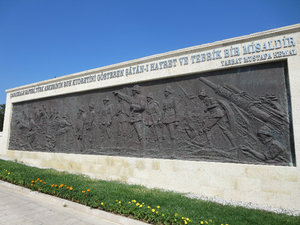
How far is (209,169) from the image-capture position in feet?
22.9

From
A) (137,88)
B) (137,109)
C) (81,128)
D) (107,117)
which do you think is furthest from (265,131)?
(81,128)

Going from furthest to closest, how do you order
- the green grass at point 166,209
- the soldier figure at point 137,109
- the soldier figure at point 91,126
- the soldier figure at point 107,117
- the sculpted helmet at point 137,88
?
the soldier figure at point 91,126 → the soldier figure at point 107,117 → the sculpted helmet at point 137,88 → the soldier figure at point 137,109 → the green grass at point 166,209

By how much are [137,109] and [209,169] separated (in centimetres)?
350

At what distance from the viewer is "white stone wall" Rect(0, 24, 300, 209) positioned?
602 cm

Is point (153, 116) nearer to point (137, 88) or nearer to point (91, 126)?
point (137, 88)

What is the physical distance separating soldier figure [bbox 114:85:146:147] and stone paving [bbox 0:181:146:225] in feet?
12.3

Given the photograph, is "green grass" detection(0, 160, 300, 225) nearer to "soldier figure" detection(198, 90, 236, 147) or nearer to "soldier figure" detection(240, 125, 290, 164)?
"soldier figure" detection(240, 125, 290, 164)

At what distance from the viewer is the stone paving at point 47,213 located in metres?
4.53

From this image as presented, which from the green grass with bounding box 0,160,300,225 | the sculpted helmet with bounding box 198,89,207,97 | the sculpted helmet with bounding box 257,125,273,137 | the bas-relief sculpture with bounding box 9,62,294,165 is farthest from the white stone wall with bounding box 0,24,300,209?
the green grass with bounding box 0,160,300,225

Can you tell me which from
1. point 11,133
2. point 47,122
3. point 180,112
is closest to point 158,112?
point 180,112

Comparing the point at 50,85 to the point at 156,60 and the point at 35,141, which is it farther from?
the point at 156,60

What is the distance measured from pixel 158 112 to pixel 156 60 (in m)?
2.05

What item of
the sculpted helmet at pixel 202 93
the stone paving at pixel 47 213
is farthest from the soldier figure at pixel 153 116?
the stone paving at pixel 47 213

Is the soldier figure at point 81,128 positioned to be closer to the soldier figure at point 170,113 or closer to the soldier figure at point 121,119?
the soldier figure at point 121,119
